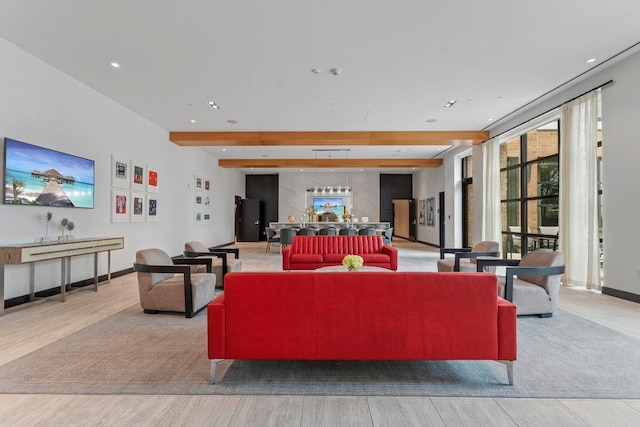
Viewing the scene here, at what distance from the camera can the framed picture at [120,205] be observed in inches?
254

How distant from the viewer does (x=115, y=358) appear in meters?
2.85

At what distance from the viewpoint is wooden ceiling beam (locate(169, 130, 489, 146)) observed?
29.1 feet

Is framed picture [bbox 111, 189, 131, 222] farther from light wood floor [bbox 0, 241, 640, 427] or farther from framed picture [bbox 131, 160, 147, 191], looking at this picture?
light wood floor [bbox 0, 241, 640, 427]

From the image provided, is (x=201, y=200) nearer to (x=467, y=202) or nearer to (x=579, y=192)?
(x=467, y=202)

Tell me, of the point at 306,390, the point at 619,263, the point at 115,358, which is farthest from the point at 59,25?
the point at 619,263

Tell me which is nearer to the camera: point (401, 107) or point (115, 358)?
point (115, 358)

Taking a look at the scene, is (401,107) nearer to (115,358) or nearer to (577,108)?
(577,108)

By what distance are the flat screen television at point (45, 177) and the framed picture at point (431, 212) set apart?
11.7 meters

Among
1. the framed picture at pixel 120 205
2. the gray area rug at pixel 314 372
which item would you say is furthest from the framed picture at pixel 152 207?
the gray area rug at pixel 314 372

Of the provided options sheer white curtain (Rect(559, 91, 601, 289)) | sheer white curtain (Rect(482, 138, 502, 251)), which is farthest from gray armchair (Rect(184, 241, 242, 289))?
sheer white curtain (Rect(482, 138, 502, 251))

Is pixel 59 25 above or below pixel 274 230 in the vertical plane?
above

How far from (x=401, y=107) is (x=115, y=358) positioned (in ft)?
21.2

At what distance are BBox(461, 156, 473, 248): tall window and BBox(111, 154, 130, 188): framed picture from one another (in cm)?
999

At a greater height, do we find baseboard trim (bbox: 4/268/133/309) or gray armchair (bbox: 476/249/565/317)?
gray armchair (bbox: 476/249/565/317)
